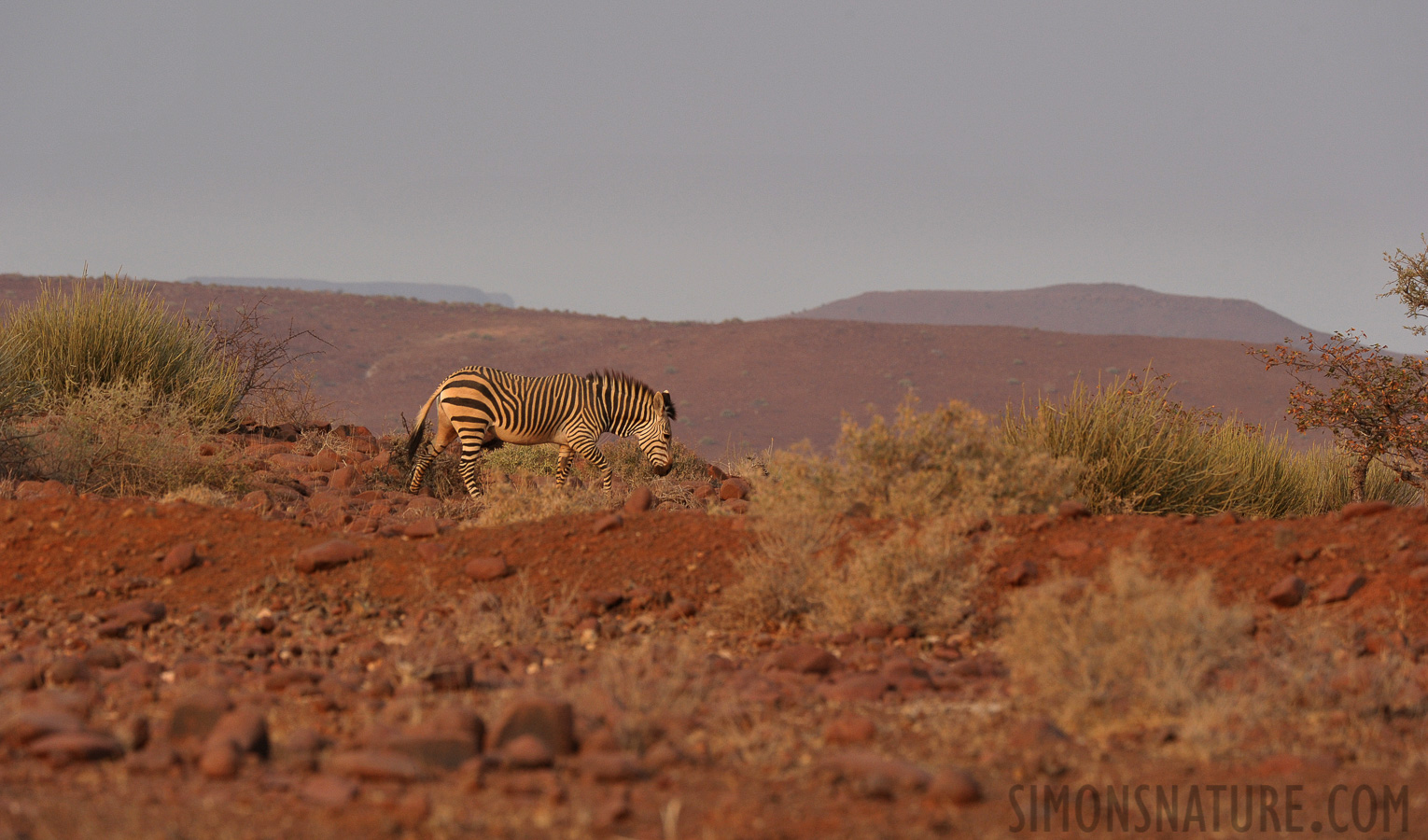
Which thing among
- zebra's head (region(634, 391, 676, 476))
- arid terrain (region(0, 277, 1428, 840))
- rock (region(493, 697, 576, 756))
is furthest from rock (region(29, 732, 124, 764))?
zebra's head (region(634, 391, 676, 476))

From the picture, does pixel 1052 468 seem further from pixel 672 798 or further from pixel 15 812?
pixel 15 812

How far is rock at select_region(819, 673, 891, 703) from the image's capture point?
4.85 m

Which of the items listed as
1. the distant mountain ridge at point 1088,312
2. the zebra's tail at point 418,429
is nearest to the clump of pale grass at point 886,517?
the zebra's tail at point 418,429

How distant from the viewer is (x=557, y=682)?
4.54 m

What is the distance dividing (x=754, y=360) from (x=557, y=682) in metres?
Answer: 64.9

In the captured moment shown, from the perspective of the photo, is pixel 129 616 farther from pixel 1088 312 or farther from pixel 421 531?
pixel 1088 312

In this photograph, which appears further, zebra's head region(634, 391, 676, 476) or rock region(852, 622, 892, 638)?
zebra's head region(634, 391, 676, 476)

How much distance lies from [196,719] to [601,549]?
11.2 feet

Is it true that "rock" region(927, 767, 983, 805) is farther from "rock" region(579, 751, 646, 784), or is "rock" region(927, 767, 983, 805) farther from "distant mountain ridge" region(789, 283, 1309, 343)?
"distant mountain ridge" region(789, 283, 1309, 343)

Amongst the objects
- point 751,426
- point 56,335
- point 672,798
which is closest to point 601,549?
point 672,798

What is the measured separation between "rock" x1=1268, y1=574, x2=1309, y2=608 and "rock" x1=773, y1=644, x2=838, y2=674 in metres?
2.49

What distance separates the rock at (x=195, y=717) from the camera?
4023mm

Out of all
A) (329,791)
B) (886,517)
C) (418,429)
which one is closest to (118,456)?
(418,429)

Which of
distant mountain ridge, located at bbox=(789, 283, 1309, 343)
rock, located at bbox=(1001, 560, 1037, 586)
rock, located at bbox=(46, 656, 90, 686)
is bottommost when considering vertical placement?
rock, located at bbox=(46, 656, 90, 686)
